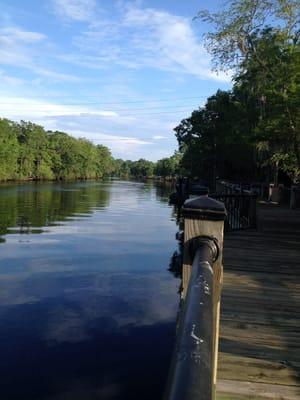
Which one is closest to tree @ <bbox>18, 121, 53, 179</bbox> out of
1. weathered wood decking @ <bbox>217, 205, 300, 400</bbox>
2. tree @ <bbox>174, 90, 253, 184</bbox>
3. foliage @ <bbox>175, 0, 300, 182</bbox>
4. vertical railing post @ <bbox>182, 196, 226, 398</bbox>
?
tree @ <bbox>174, 90, 253, 184</bbox>

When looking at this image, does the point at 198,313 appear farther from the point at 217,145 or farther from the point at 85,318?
the point at 217,145

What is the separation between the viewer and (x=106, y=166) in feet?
620

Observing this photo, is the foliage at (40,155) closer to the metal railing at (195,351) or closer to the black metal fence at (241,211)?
the black metal fence at (241,211)

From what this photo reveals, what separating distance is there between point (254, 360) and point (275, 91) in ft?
37.0

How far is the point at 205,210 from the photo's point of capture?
2541mm

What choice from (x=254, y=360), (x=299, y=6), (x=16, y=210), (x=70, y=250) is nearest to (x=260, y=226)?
(x=70, y=250)

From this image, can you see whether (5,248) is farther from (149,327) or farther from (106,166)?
(106,166)

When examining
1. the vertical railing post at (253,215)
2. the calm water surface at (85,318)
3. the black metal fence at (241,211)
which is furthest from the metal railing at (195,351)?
the vertical railing post at (253,215)

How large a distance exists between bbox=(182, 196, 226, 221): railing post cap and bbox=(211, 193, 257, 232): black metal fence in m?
9.84

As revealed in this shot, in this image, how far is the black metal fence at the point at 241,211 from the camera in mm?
12836

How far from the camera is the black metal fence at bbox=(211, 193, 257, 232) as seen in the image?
1284cm

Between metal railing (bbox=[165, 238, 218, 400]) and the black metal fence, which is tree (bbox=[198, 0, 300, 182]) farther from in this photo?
metal railing (bbox=[165, 238, 218, 400])

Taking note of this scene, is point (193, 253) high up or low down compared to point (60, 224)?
up

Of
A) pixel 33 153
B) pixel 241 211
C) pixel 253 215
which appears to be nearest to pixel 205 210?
pixel 253 215
